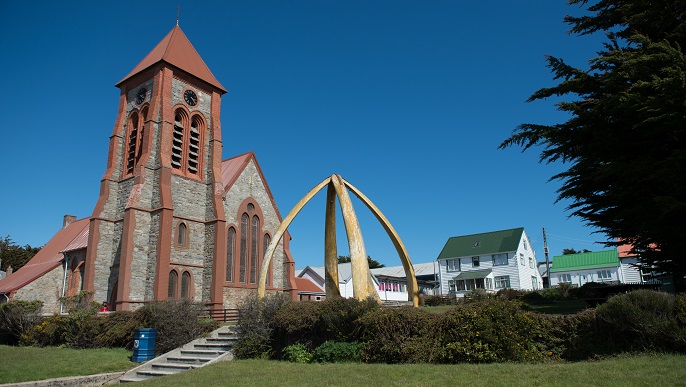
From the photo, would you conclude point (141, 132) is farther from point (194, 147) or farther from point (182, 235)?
point (182, 235)

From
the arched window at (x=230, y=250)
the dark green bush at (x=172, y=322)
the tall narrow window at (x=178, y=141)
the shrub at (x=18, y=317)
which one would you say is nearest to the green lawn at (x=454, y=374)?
the dark green bush at (x=172, y=322)

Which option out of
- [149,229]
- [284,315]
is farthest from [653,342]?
[149,229]

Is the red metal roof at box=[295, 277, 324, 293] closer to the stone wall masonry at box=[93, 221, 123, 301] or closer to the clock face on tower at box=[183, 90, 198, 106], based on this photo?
the stone wall masonry at box=[93, 221, 123, 301]

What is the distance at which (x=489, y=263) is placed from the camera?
5359cm

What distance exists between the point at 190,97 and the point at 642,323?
3227 cm

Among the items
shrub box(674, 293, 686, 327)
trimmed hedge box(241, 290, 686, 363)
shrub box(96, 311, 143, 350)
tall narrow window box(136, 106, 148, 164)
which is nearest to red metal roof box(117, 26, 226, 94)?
tall narrow window box(136, 106, 148, 164)

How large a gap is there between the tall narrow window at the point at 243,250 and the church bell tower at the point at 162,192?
2.72 metres

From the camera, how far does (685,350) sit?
9.62m

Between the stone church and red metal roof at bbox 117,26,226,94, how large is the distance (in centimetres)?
12

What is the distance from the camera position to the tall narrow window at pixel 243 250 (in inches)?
1321

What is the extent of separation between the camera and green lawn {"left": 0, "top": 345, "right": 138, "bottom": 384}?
45.6 feet

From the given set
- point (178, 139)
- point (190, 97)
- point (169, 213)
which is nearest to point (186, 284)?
point (169, 213)

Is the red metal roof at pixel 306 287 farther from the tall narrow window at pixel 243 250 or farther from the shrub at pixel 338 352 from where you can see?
the shrub at pixel 338 352

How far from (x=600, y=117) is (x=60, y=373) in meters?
19.8
